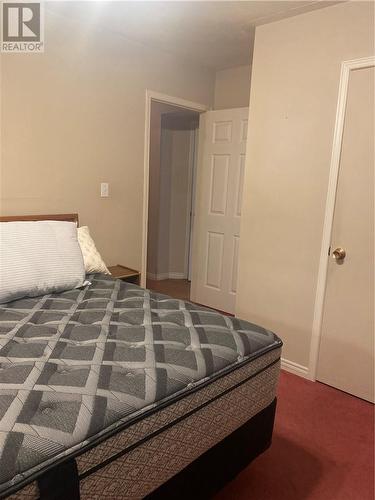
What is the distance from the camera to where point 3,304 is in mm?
1826

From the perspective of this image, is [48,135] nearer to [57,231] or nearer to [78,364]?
[57,231]

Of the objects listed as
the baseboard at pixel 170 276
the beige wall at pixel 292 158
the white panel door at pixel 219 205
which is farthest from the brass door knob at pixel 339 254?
the baseboard at pixel 170 276

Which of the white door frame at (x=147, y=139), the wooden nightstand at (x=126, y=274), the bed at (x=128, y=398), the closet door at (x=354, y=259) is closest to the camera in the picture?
the bed at (x=128, y=398)

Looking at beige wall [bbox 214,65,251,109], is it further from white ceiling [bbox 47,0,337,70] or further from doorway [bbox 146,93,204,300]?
doorway [bbox 146,93,204,300]

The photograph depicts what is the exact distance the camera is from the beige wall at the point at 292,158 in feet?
7.68

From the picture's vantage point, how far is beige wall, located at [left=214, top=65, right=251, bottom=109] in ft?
11.7

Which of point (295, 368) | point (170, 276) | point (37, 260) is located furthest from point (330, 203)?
point (170, 276)

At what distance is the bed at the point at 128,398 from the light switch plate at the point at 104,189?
1.32 metres

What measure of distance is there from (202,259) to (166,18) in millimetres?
2236

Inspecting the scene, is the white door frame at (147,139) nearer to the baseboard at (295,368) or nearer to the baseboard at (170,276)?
the baseboard at (295,368)

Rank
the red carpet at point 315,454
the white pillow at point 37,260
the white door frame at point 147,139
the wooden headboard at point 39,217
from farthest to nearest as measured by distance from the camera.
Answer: the white door frame at point 147,139, the wooden headboard at point 39,217, the white pillow at point 37,260, the red carpet at point 315,454

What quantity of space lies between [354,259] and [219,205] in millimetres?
1678

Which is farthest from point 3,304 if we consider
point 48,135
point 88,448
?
point 48,135

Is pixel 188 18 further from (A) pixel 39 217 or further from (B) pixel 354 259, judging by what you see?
(B) pixel 354 259
